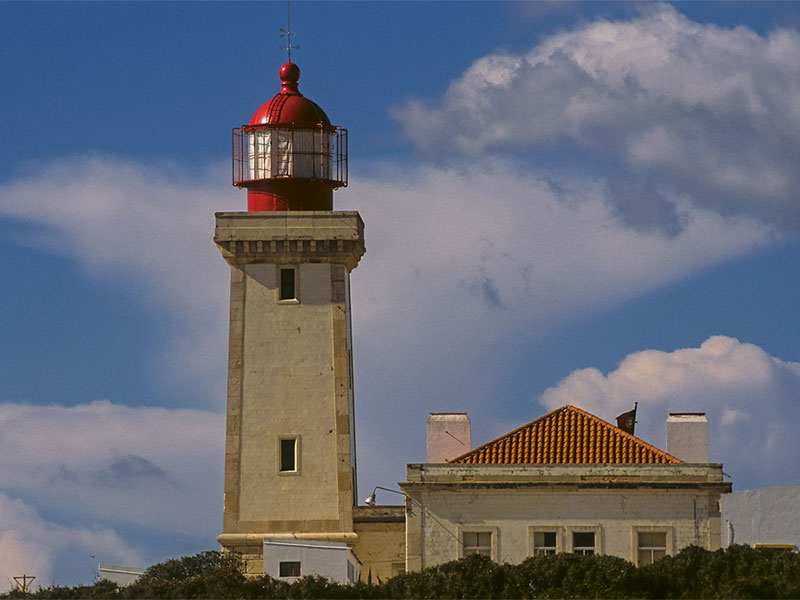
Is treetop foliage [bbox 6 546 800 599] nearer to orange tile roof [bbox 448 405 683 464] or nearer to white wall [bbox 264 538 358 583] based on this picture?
white wall [bbox 264 538 358 583]

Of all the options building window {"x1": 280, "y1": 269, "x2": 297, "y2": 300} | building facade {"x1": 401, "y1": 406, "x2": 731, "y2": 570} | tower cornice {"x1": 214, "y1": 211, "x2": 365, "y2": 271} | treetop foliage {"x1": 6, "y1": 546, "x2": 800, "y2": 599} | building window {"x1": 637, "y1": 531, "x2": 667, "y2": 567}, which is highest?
tower cornice {"x1": 214, "y1": 211, "x2": 365, "y2": 271}

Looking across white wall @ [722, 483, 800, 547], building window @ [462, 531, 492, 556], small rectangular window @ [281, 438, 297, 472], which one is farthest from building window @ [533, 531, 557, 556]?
small rectangular window @ [281, 438, 297, 472]

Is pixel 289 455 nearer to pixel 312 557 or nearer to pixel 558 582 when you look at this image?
pixel 312 557

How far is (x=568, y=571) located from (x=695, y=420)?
9519 mm

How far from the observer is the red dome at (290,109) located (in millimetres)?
53688

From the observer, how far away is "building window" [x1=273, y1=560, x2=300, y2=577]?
157ft

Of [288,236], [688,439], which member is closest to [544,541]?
[688,439]

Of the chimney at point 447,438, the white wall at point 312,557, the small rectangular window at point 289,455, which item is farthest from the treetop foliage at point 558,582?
the chimney at point 447,438

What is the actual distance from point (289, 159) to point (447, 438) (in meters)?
8.09

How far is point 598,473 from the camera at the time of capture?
160ft

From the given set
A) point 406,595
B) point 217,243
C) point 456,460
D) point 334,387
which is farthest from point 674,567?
point 217,243

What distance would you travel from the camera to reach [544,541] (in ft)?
159

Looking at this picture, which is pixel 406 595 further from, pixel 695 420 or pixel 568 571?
pixel 695 420


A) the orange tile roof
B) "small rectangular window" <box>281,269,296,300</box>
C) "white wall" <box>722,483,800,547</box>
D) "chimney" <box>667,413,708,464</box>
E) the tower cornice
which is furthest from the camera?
"small rectangular window" <box>281,269,296,300</box>
